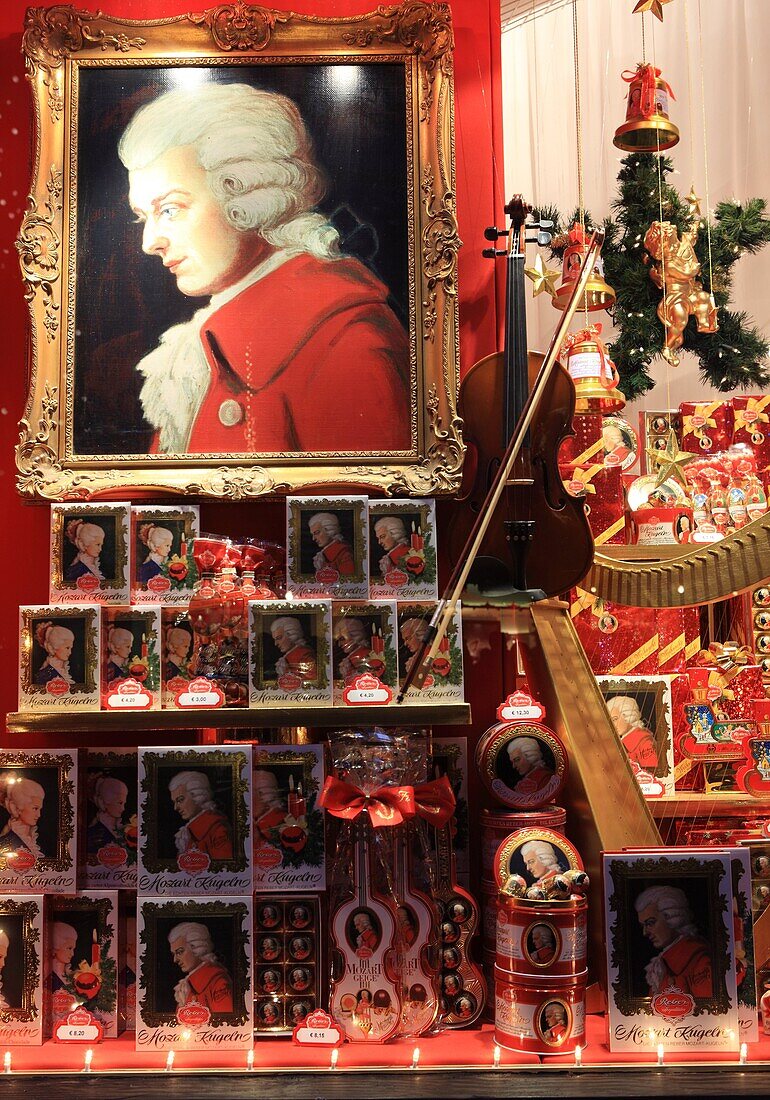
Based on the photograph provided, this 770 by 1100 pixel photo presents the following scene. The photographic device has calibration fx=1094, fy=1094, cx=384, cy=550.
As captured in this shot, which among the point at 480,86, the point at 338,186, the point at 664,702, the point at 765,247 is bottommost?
the point at 664,702

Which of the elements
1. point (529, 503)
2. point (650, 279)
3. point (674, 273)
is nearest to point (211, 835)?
point (529, 503)

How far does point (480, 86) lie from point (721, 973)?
6.30ft

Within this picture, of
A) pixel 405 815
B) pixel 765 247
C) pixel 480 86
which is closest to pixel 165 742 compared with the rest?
pixel 405 815

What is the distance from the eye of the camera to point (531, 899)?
1.92 m

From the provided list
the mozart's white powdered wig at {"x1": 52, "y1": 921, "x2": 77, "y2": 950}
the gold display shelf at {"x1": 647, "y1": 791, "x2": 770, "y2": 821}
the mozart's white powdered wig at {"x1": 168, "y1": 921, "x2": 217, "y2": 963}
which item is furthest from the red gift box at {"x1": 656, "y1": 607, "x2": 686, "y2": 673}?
the mozart's white powdered wig at {"x1": 52, "y1": 921, "x2": 77, "y2": 950}

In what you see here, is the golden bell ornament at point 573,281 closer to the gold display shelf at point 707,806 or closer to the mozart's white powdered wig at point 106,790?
the gold display shelf at point 707,806

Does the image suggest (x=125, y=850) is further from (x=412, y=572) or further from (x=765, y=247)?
(x=765, y=247)

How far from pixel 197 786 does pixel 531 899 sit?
24.9 inches

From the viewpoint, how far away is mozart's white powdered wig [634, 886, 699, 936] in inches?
76.0

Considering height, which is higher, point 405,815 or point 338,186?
point 338,186

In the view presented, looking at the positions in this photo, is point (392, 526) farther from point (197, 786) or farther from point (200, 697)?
point (197, 786)

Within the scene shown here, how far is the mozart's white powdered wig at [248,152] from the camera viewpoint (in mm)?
2375

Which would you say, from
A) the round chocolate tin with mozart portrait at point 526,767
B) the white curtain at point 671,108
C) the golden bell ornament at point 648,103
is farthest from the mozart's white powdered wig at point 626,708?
the white curtain at point 671,108

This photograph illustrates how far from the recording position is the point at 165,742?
2330mm
